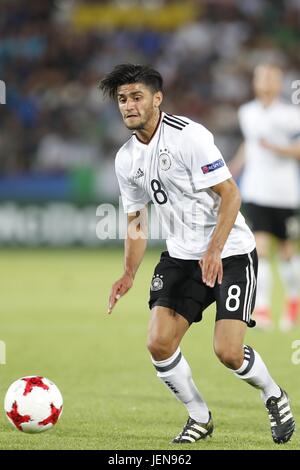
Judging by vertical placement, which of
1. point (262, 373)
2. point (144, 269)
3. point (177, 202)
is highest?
point (177, 202)

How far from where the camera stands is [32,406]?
561cm

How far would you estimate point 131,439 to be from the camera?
18.5 ft

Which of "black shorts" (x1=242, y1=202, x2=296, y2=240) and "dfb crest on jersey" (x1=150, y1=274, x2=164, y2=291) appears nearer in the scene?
"dfb crest on jersey" (x1=150, y1=274, x2=164, y2=291)

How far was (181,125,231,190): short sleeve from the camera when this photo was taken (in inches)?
220

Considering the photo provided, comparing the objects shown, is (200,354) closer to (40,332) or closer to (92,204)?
(40,332)

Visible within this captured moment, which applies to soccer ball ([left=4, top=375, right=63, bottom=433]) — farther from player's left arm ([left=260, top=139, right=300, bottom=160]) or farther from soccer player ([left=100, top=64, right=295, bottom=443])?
player's left arm ([left=260, top=139, right=300, bottom=160])

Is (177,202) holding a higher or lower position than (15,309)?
higher

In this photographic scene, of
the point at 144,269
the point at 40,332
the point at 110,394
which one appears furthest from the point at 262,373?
the point at 144,269

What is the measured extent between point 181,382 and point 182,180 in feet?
3.71

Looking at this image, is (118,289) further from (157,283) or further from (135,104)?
(135,104)

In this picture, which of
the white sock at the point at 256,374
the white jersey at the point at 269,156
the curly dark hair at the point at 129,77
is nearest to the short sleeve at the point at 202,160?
the curly dark hair at the point at 129,77

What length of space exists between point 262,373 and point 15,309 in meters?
6.82

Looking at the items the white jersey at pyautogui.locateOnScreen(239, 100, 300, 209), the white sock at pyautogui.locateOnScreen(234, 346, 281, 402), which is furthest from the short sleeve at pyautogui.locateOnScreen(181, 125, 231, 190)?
the white jersey at pyautogui.locateOnScreen(239, 100, 300, 209)

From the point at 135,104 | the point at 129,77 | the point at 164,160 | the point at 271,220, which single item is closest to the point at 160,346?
the point at 164,160
